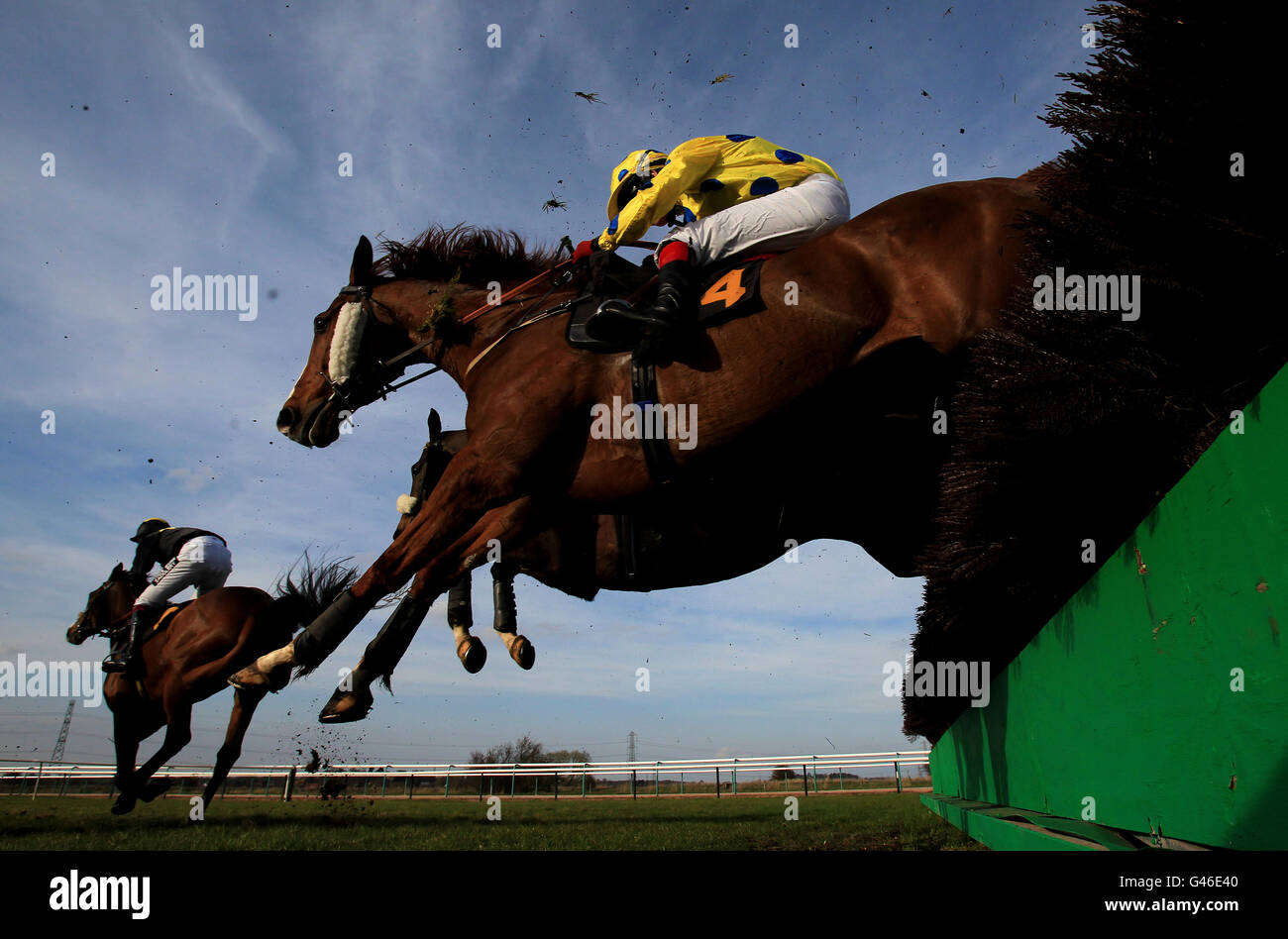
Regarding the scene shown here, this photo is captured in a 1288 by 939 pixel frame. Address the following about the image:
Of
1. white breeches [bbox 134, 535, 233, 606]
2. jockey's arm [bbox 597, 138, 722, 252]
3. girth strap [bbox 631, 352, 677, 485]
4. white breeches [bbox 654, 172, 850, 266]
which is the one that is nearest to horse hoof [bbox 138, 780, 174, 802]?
white breeches [bbox 134, 535, 233, 606]

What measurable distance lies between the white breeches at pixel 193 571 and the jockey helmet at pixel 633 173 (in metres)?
6.78

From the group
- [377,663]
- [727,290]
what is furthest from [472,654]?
[727,290]

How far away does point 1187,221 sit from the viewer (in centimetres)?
171

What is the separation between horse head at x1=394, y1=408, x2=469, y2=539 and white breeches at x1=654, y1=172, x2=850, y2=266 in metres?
2.22

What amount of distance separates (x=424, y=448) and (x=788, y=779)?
18.3m

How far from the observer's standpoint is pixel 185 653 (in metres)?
7.46

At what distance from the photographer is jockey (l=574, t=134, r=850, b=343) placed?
10.6 feet

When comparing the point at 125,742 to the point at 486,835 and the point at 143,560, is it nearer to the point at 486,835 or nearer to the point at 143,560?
the point at 143,560

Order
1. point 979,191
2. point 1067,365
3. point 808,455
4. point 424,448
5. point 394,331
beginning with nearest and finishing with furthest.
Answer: point 1067,365, point 979,191, point 808,455, point 394,331, point 424,448

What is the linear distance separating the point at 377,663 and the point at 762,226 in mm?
2842

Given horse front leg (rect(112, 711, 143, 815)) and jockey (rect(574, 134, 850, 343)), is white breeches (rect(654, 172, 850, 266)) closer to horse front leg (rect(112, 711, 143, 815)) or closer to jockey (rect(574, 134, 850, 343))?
jockey (rect(574, 134, 850, 343))
